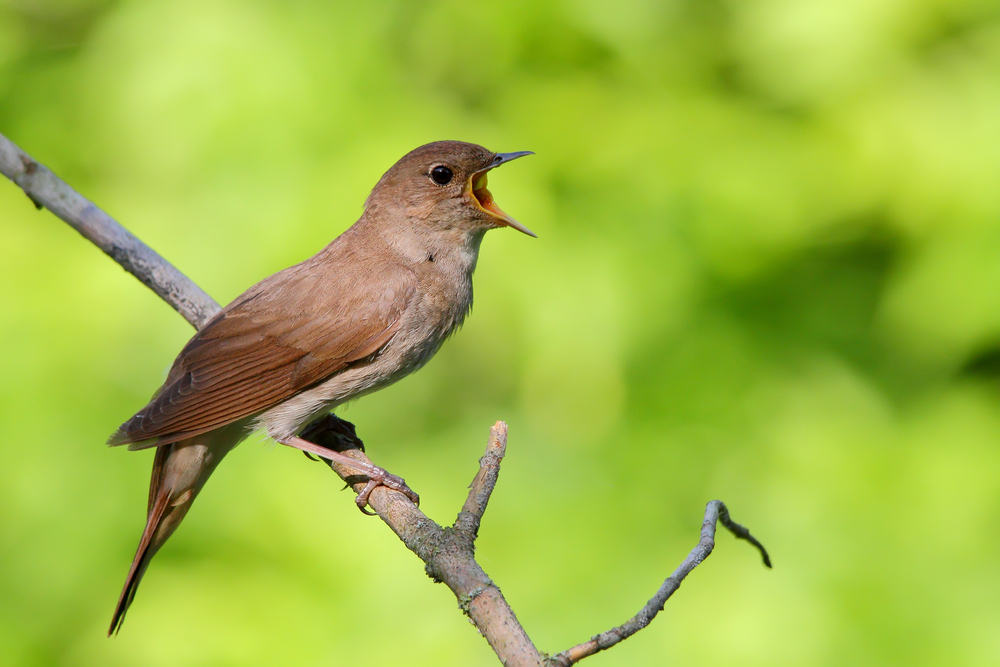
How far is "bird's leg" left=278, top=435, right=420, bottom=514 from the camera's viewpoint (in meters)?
3.17

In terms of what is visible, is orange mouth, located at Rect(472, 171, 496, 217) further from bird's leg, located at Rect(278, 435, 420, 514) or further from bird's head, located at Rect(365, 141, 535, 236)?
bird's leg, located at Rect(278, 435, 420, 514)

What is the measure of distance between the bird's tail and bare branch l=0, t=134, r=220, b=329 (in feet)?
2.12

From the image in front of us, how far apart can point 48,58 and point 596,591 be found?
4082 mm

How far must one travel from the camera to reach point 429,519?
270 centimetres

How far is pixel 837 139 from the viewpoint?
4.40 meters

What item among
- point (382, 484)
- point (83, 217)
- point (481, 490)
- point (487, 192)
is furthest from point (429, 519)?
point (83, 217)

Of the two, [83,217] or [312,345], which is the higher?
[83,217]

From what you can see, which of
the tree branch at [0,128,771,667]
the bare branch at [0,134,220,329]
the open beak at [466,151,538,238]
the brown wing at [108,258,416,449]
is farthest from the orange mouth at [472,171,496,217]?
the bare branch at [0,134,220,329]

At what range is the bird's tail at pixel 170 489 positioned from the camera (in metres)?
3.22

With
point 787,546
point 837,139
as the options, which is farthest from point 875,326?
point 787,546

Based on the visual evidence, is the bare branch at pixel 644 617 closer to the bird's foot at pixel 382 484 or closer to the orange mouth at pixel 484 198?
the bird's foot at pixel 382 484

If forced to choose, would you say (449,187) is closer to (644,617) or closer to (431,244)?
(431,244)

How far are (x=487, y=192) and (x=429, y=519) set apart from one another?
1.48 m

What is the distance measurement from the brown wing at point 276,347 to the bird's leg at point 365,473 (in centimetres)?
20
